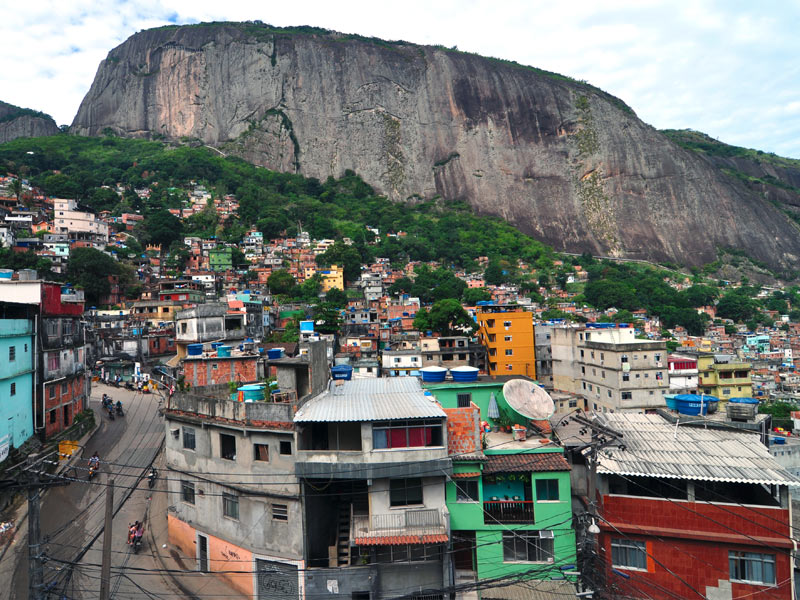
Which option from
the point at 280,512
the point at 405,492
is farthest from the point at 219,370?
the point at 405,492

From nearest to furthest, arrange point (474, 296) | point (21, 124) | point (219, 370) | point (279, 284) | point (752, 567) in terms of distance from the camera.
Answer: point (752, 567), point (219, 370), point (279, 284), point (474, 296), point (21, 124)

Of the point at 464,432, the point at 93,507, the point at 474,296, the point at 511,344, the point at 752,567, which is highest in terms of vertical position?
the point at 474,296

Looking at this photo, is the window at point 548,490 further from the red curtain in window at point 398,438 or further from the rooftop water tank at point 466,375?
the rooftop water tank at point 466,375

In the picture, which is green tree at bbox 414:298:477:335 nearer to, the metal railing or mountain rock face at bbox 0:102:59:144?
the metal railing

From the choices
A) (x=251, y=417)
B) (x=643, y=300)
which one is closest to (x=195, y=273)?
(x=251, y=417)

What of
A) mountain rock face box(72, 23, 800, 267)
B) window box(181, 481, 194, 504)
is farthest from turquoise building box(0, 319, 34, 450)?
mountain rock face box(72, 23, 800, 267)

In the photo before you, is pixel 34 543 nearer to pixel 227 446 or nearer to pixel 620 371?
pixel 227 446

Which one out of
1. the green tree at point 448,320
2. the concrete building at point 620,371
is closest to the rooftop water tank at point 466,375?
the concrete building at point 620,371
